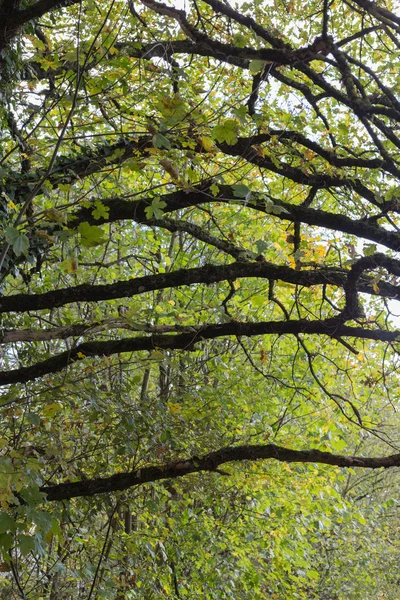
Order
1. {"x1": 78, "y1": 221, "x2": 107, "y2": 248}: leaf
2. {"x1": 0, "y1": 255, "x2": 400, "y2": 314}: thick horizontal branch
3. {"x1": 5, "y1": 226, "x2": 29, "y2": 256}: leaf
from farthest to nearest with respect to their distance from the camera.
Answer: {"x1": 0, "y1": 255, "x2": 400, "y2": 314}: thick horizontal branch
{"x1": 78, "y1": 221, "x2": 107, "y2": 248}: leaf
{"x1": 5, "y1": 226, "x2": 29, "y2": 256}: leaf

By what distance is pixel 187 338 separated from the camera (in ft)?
11.2

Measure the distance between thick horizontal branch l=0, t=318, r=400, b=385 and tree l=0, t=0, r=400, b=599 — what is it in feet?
0.05

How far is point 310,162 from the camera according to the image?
13.8ft

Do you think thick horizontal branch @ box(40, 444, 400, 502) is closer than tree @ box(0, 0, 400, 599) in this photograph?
No

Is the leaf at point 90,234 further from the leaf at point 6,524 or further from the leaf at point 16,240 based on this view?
the leaf at point 6,524

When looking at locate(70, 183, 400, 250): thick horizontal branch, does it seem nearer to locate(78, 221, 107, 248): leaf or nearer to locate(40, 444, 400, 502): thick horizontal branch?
locate(40, 444, 400, 502): thick horizontal branch

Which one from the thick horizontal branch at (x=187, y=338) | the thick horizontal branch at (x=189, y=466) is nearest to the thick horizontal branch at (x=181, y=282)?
the thick horizontal branch at (x=187, y=338)

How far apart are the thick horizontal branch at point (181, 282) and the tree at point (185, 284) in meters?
0.01

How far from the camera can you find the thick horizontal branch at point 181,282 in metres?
3.24

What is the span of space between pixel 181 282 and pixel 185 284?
0.05 m

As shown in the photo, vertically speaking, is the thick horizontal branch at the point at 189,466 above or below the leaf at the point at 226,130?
below

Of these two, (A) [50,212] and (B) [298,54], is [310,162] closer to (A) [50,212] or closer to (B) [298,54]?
(B) [298,54]

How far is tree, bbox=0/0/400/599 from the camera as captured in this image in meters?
2.79

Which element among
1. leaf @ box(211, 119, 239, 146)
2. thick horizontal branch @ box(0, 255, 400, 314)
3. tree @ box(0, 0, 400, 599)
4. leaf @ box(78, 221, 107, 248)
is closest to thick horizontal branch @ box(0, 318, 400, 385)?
tree @ box(0, 0, 400, 599)
